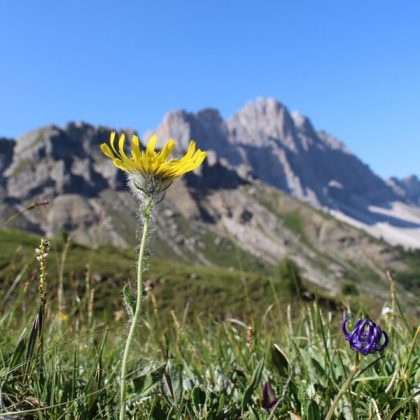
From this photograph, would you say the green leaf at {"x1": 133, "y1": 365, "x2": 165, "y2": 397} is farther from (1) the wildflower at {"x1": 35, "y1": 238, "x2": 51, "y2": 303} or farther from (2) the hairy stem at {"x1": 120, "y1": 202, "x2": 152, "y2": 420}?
(1) the wildflower at {"x1": 35, "y1": 238, "x2": 51, "y2": 303}

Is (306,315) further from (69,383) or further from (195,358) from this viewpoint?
(69,383)

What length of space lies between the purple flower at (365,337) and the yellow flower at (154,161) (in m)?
0.92

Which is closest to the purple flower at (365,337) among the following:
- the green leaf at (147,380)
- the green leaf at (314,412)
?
the green leaf at (314,412)

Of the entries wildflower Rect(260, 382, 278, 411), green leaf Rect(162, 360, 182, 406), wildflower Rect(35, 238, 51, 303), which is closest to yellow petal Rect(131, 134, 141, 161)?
wildflower Rect(35, 238, 51, 303)

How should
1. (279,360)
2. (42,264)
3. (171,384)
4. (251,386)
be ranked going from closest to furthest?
(42,264) → (251,386) → (171,384) → (279,360)

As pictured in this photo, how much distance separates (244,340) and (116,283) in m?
101

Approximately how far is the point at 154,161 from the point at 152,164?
17 millimetres

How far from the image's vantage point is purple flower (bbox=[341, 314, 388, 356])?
173cm

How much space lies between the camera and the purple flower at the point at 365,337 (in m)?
1.73

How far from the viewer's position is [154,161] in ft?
6.72

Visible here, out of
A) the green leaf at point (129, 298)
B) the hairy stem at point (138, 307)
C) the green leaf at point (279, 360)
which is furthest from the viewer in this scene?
the green leaf at point (279, 360)

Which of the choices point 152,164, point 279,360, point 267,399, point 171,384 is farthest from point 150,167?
point 279,360

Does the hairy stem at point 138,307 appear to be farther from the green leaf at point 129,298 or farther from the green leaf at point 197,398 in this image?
the green leaf at point 197,398

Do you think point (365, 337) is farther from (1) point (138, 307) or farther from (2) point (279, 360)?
(2) point (279, 360)
